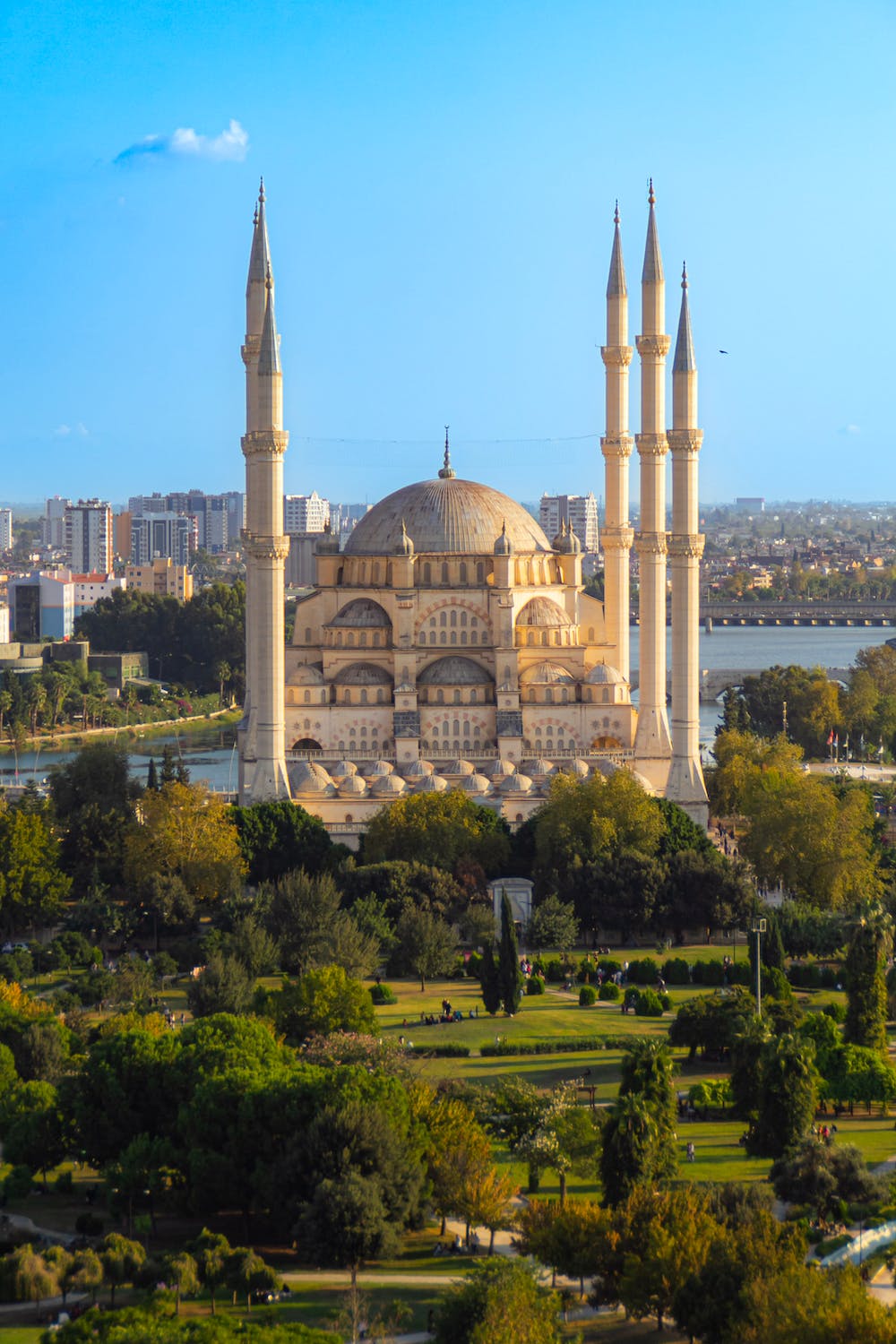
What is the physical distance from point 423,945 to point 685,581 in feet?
41.2

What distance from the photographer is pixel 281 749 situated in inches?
1638

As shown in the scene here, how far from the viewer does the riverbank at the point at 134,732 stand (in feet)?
230

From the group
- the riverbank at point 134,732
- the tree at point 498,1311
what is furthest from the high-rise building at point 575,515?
the tree at point 498,1311

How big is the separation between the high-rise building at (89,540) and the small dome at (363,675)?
10533cm

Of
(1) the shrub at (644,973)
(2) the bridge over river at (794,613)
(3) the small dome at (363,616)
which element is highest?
(3) the small dome at (363,616)

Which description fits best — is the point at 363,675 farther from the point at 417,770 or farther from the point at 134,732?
the point at 134,732

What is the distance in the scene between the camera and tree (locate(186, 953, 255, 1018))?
30000mm

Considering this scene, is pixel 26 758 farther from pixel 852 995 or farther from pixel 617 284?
pixel 852 995

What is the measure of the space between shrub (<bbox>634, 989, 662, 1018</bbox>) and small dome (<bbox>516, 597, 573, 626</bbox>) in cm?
1401

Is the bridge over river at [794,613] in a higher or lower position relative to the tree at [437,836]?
higher

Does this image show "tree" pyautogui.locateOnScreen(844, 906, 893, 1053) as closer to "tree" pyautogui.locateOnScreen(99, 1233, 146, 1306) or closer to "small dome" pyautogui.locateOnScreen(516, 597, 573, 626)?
"tree" pyautogui.locateOnScreen(99, 1233, 146, 1306)

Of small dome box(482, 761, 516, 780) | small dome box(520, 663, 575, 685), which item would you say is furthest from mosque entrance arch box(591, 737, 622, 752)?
small dome box(482, 761, 516, 780)

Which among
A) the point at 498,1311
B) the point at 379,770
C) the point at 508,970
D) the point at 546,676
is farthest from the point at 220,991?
the point at 546,676

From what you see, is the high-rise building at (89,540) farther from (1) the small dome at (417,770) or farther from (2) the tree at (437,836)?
(2) the tree at (437,836)
